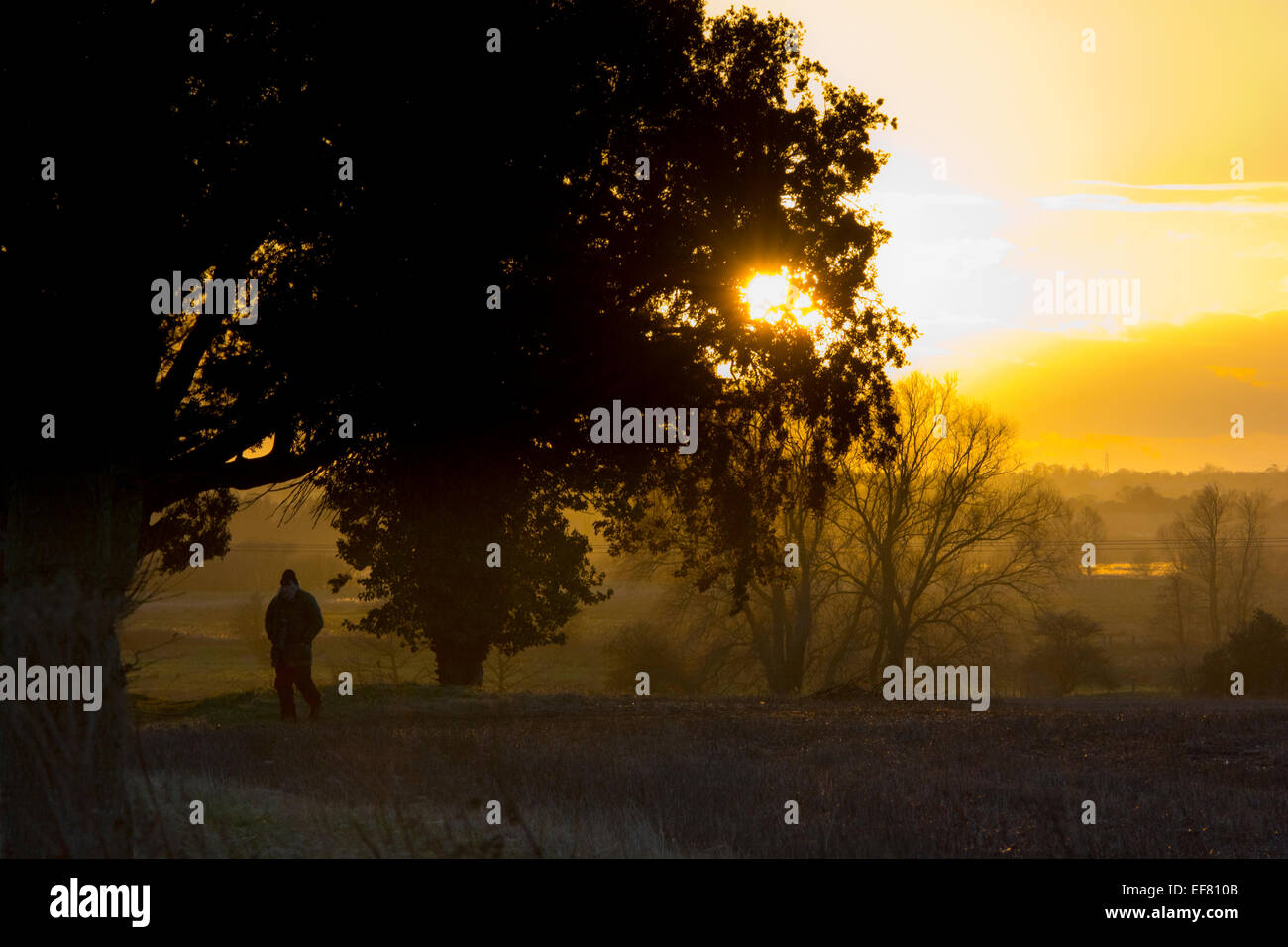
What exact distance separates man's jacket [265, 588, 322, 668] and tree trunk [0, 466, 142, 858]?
302 inches

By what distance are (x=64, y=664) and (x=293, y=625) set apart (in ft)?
30.3

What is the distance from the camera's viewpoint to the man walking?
1881 centimetres

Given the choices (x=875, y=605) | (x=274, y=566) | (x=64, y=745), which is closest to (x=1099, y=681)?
(x=875, y=605)

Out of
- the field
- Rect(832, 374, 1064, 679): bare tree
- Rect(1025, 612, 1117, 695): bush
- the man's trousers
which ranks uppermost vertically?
Rect(832, 374, 1064, 679): bare tree

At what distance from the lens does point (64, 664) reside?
31.8 ft

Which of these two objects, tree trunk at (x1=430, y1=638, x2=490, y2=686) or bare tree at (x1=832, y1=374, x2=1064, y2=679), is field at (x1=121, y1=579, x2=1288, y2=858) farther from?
bare tree at (x1=832, y1=374, x2=1064, y2=679)

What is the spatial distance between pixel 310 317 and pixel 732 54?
7.45 m

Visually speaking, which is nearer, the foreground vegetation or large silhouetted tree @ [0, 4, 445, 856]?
large silhouetted tree @ [0, 4, 445, 856]

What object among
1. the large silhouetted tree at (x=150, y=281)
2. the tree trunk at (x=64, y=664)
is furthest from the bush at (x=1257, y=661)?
the tree trunk at (x=64, y=664)

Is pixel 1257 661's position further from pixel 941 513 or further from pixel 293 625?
pixel 293 625

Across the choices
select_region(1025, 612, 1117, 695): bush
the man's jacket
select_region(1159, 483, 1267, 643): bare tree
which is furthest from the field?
select_region(1159, 483, 1267, 643): bare tree

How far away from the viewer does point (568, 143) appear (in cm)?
1509

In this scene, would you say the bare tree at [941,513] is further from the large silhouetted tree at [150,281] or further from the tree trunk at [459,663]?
the large silhouetted tree at [150,281]
